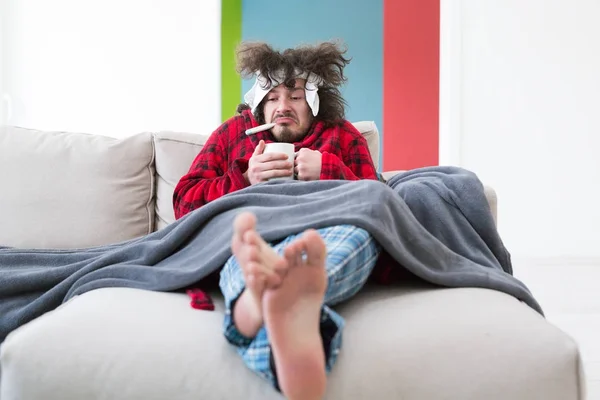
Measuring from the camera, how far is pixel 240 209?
120 centimetres

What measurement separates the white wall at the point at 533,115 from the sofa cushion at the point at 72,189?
88.7 inches

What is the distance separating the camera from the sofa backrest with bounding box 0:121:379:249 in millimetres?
1707

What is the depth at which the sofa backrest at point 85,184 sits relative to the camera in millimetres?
1707

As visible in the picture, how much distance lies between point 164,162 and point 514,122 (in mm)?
2422

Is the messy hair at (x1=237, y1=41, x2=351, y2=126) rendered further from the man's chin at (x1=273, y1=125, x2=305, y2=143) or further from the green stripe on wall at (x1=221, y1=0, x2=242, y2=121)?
the green stripe on wall at (x1=221, y1=0, x2=242, y2=121)

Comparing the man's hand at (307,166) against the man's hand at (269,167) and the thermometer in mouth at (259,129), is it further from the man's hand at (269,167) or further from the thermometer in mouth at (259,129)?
the thermometer in mouth at (259,129)

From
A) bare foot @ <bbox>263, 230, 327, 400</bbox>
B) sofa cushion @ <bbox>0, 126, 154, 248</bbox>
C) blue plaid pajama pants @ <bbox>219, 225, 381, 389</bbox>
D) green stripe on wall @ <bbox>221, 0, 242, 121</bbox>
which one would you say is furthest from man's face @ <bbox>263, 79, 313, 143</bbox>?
green stripe on wall @ <bbox>221, 0, 242, 121</bbox>

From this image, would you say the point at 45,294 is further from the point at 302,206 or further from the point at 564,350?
the point at 564,350

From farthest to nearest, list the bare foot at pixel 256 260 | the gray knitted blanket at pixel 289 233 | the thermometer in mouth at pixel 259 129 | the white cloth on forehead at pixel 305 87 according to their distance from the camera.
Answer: the white cloth on forehead at pixel 305 87
the thermometer in mouth at pixel 259 129
the gray knitted blanket at pixel 289 233
the bare foot at pixel 256 260

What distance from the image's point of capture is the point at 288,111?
177 cm

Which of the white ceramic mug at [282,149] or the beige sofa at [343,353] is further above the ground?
the white ceramic mug at [282,149]

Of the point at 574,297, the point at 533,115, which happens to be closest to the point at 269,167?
the point at 574,297

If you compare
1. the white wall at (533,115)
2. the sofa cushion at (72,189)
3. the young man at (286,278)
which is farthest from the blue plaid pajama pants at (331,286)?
the white wall at (533,115)

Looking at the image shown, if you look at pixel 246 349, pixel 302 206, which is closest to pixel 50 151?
pixel 302 206
